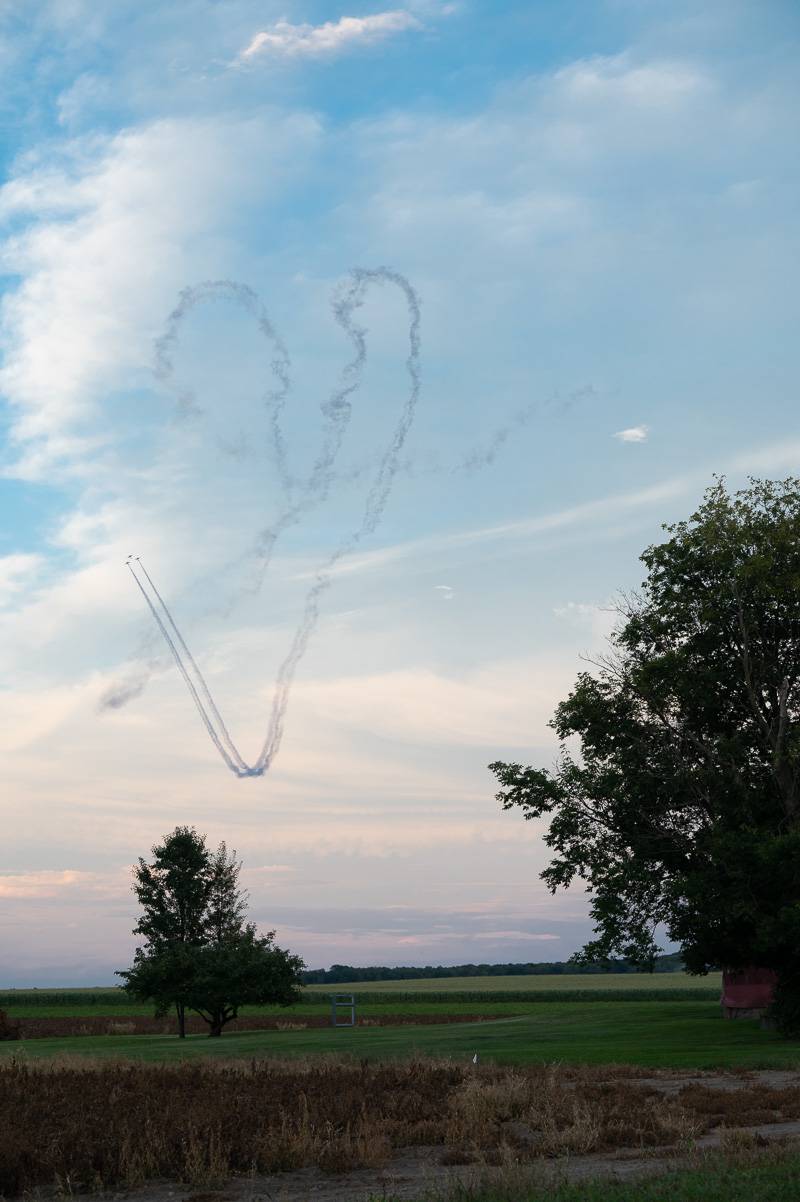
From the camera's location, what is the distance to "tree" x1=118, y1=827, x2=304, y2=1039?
2341 inches

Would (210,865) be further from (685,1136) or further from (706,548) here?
(685,1136)

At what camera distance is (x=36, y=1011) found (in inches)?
4190

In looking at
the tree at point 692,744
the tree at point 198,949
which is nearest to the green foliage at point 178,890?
the tree at point 198,949

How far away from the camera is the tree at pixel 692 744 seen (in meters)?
41.1

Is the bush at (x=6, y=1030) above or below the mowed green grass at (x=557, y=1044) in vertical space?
below

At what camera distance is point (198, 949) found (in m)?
61.6

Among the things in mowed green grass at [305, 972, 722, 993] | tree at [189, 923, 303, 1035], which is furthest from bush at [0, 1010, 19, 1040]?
mowed green grass at [305, 972, 722, 993]

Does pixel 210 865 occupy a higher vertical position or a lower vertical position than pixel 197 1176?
higher

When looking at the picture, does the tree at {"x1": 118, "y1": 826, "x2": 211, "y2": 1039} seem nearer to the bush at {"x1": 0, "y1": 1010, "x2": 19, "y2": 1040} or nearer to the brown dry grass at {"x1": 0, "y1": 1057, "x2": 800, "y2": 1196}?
the bush at {"x1": 0, "y1": 1010, "x2": 19, "y2": 1040}

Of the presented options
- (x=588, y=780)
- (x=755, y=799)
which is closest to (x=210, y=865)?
(x=588, y=780)

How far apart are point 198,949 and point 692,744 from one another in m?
31.2

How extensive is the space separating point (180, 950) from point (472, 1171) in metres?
48.9

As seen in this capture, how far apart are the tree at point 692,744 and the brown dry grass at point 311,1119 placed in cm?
1630

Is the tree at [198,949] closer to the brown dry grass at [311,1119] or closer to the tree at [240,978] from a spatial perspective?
the tree at [240,978]
